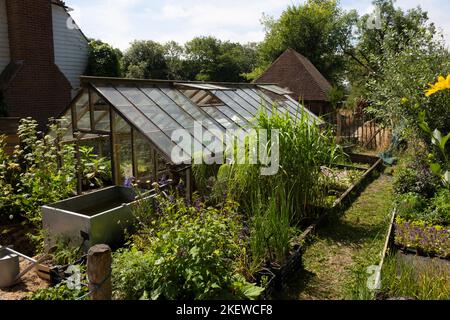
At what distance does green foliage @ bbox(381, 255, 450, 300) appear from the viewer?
Answer: 3.55 metres

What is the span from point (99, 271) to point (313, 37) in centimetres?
2800

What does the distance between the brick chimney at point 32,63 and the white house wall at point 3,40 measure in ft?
0.44

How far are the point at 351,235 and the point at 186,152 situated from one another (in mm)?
2998

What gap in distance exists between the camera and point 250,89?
11641 mm

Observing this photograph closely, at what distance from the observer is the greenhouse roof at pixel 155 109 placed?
6.46 meters

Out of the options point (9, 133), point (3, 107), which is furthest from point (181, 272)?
point (3, 107)

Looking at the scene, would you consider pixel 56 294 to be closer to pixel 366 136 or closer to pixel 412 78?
pixel 412 78

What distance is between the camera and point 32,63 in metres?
13.0

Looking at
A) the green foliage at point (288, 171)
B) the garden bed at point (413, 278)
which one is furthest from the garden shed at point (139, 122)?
the garden bed at point (413, 278)

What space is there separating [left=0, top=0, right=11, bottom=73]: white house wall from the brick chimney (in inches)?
5.3

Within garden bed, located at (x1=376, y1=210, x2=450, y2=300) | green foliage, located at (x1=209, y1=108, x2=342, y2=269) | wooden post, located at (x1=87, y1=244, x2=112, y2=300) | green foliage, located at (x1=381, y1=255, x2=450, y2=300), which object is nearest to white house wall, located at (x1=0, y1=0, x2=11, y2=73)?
green foliage, located at (x1=209, y1=108, x2=342, y2=269)
